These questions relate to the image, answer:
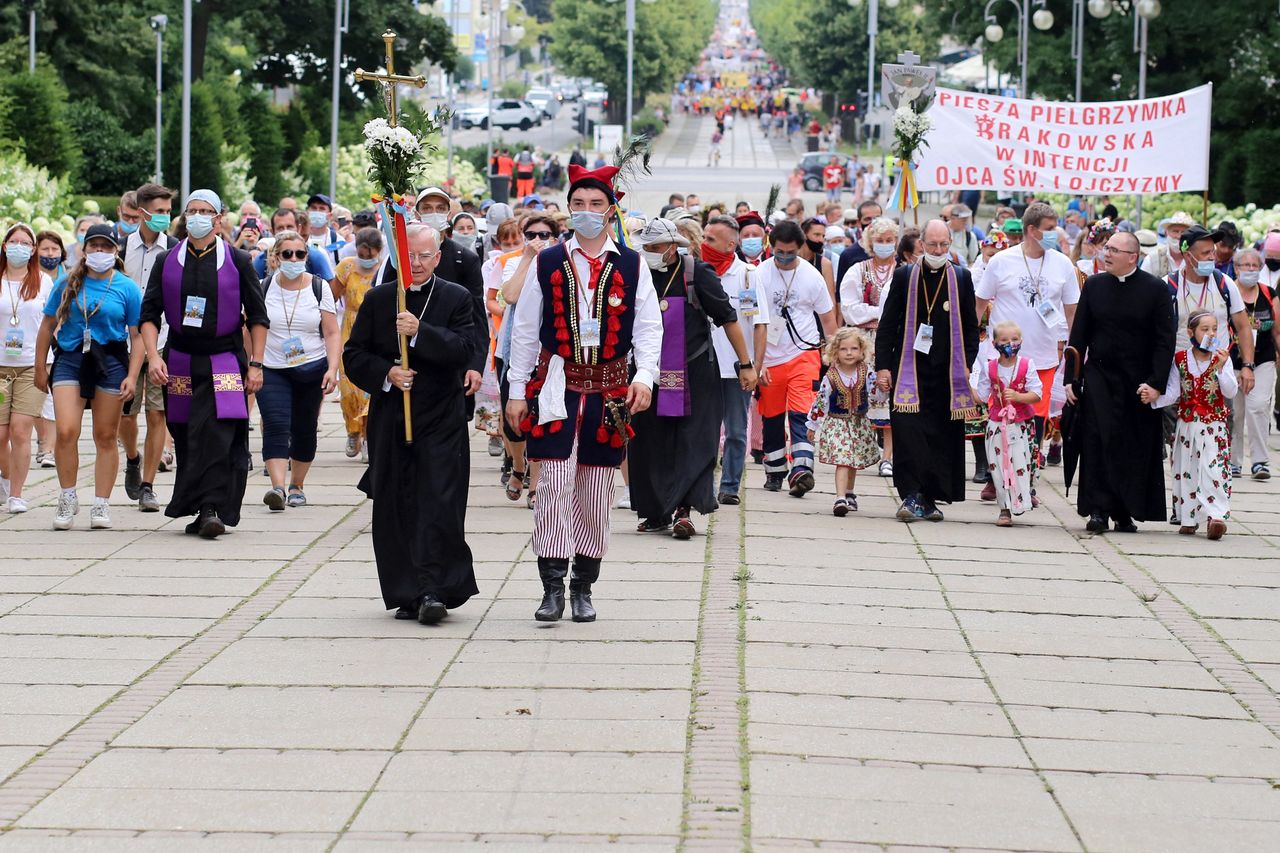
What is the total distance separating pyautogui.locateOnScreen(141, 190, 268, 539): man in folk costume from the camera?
11.1 m

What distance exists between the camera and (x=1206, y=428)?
11914mm

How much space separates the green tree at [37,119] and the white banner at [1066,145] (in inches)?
707

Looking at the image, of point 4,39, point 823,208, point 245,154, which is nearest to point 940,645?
point 823,208

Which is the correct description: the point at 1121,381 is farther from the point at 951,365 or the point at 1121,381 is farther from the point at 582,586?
the point at 582,586

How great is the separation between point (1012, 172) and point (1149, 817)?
12.8 m

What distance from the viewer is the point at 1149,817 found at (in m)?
6.17

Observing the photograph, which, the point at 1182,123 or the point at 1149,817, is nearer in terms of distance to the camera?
the point at 1149,817

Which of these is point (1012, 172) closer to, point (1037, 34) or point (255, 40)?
point (1037, 34)

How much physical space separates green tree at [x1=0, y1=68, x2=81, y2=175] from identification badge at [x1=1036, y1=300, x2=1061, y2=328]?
867 inches

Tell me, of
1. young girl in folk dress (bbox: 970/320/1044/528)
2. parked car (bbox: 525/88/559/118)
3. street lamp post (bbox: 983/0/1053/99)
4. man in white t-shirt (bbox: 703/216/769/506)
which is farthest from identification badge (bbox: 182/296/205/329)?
parked car (bbox: 525/88/559/118)

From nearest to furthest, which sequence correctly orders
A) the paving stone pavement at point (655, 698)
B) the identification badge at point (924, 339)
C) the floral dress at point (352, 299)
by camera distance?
the paving stone pavement at point (655, 698), the identification badge at point (924, 339), the floral dress at point (352, 299)

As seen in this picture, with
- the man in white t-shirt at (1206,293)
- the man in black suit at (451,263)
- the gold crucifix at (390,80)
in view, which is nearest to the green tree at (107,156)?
the man in black suit at (451,263)

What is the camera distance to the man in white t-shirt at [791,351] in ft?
43.9

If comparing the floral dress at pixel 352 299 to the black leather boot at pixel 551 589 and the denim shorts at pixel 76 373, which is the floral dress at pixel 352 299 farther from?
the black leather boot at pixel 551 589
